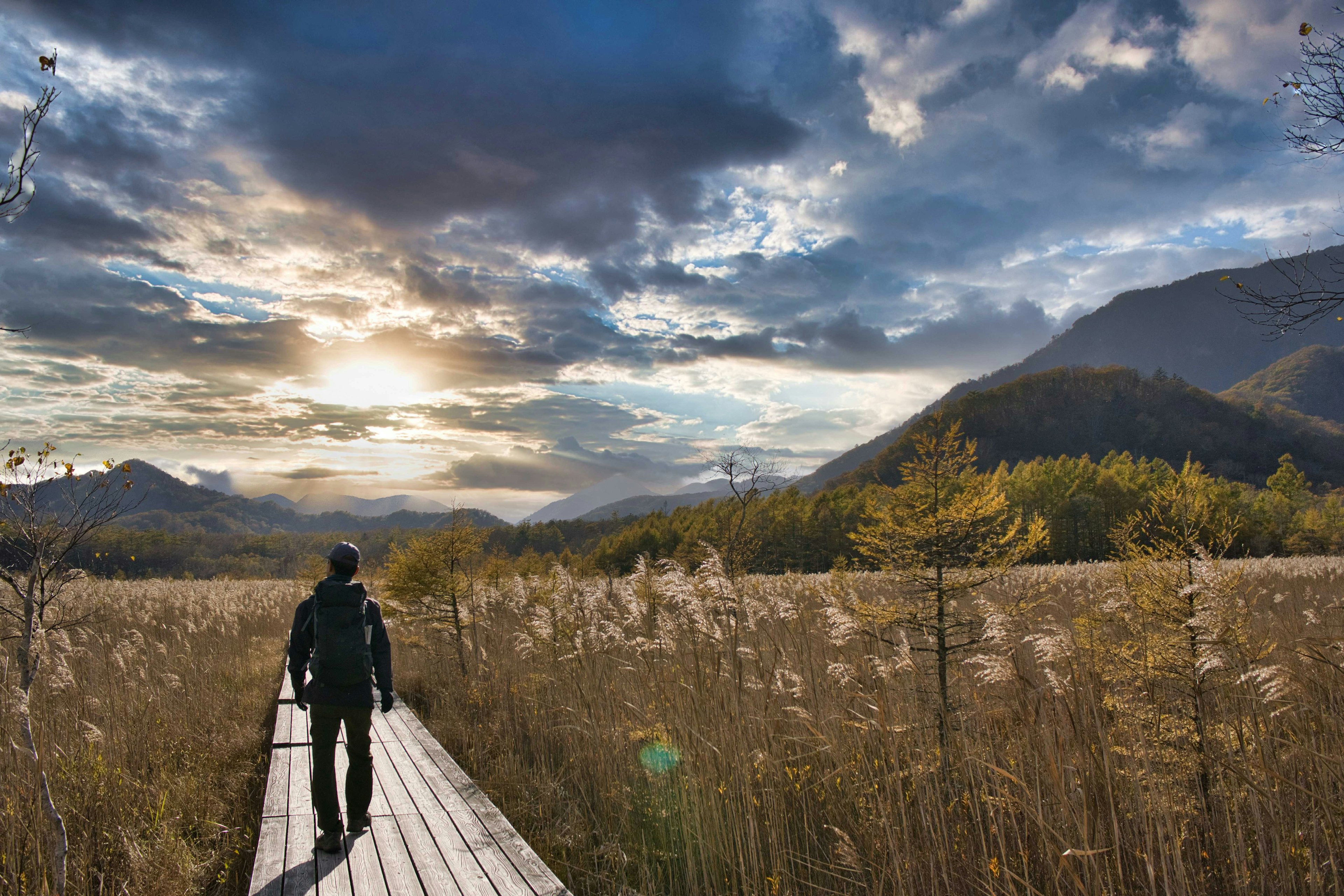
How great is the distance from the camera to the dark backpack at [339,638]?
14.8ft

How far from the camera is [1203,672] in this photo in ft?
12.3

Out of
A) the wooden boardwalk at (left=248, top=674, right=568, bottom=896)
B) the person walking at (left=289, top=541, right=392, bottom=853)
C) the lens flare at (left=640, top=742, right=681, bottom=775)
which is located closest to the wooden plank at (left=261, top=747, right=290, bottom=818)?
the wooden boardwalk at (left=248, top=674, right=568, bottom=896)

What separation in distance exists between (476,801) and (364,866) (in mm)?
931

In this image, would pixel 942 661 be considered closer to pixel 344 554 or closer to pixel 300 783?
pixel 344 554

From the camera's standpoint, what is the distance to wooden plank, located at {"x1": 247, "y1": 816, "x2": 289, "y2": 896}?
3.63 metres

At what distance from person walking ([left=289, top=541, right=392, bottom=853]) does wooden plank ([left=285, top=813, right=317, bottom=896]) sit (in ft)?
0.45

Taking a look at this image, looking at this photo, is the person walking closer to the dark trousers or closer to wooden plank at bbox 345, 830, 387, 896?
the dark trousers

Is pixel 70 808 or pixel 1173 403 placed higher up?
pixel 1173 403

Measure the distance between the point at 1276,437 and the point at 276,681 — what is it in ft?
608

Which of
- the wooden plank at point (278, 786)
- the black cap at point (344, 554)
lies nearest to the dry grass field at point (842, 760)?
the wooden plank at point (278, 786)

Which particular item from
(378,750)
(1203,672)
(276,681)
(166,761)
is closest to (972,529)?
(1203,672)

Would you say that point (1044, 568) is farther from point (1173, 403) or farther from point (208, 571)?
point (1173, 403)

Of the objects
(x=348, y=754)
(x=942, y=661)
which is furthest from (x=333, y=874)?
(x=942, y=661)

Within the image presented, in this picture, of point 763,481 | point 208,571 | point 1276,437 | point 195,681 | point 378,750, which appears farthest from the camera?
point 1276,437
